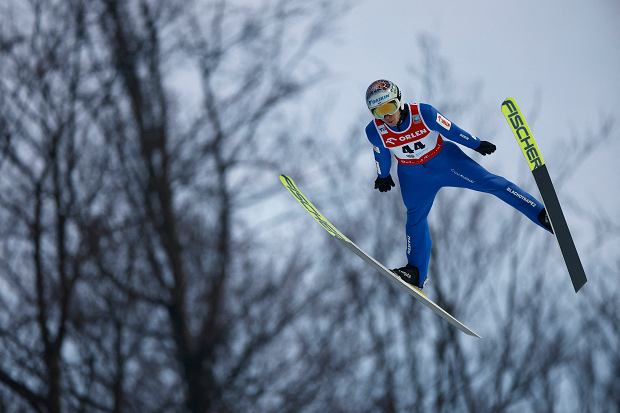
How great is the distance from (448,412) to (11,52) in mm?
9383

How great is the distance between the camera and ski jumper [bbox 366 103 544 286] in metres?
6.59

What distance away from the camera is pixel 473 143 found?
6500 millimetres

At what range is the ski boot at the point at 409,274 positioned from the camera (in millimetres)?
7363

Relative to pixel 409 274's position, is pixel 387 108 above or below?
above

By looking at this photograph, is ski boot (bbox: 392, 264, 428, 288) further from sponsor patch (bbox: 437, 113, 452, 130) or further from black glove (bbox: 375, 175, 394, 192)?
sponsor patch (bbox: 437, 113, 452, 130)

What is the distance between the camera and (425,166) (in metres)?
6.97

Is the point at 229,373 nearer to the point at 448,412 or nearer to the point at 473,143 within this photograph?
the point at 448,412

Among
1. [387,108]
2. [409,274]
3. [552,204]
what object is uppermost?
[387,108]

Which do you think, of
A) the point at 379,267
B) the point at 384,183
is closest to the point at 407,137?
the point at 384,183

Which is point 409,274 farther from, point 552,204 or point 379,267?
point 552,204

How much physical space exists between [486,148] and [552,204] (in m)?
0.83

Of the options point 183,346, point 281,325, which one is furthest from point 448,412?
point 183,346

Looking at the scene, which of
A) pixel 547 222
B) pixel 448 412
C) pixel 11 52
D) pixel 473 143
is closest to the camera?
pixel 473 143

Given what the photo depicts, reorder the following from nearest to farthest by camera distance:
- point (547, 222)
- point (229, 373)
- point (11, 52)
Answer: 1. point (547, 222)
2. point (11, 52)
3. point (229, 373)
